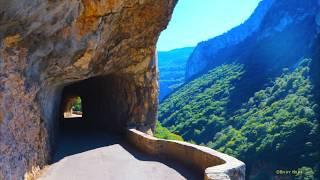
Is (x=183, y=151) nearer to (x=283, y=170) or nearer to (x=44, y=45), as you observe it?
(x=44, y=45)

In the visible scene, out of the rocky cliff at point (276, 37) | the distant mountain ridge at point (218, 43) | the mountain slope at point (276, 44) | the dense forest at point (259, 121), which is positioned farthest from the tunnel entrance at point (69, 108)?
the distant mountain ridge at point (218, 43)

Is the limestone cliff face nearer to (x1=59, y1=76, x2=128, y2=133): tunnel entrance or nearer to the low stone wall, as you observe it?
(x1=59, y1=76, x2=128, y2=133): tunnel entrance

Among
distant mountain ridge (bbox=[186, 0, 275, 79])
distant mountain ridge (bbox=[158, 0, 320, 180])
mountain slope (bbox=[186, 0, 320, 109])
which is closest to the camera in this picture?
distant mountain ridge (bbox=[158, 0, 320, 180])

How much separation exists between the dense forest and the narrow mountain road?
92.3 ft

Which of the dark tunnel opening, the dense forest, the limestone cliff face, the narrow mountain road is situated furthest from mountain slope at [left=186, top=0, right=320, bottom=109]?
the narrow mountain road

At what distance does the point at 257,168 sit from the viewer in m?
43.1

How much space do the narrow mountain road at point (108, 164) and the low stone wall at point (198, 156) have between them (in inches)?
8.7

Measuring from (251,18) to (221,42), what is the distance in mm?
9903

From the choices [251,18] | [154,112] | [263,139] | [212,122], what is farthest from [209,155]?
[251,18]

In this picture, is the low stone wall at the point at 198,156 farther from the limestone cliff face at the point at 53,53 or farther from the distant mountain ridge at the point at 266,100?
the distant mountain ridge at the point at 266,100

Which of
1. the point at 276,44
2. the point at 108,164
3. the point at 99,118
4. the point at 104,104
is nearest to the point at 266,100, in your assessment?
the point at 276,44

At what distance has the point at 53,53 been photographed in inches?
415

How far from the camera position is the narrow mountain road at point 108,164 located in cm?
961

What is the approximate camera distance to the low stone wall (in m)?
7.47
